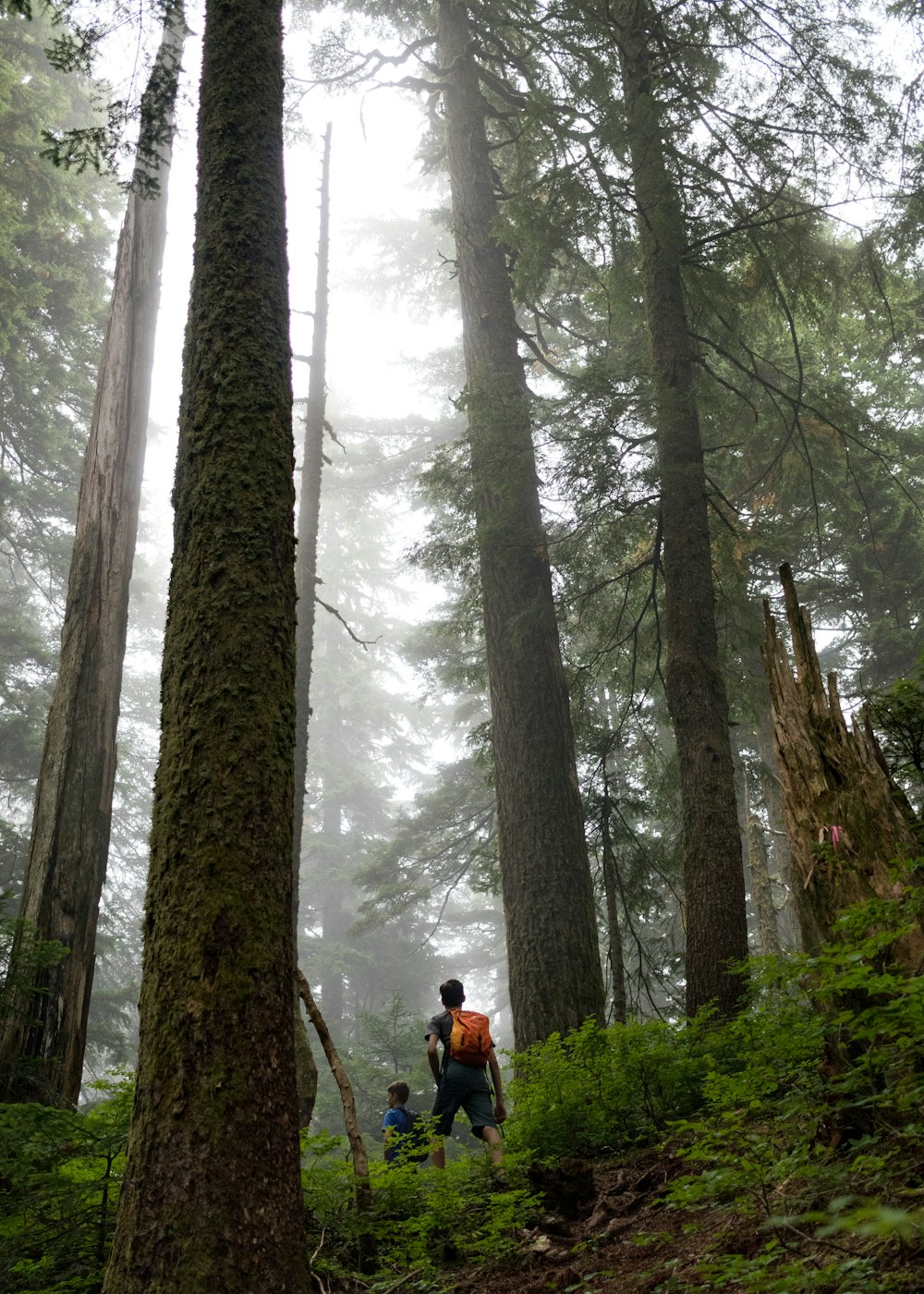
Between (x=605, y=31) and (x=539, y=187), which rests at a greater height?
(x=605, y=31)

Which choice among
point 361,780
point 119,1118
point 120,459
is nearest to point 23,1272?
point 119,1118

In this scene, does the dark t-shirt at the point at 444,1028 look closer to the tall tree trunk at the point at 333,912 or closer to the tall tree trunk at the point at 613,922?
the tall tree trunk at the point at 613,922

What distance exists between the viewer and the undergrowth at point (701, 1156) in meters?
2.41

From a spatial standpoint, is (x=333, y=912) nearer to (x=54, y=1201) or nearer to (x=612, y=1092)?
(x=612, y=1092)

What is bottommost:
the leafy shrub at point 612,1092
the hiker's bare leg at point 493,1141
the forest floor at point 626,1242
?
the forest floor at point 626,1242

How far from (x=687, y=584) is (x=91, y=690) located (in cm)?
514

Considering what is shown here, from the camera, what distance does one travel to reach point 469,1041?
6539 millimetres

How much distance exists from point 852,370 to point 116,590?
1433cm

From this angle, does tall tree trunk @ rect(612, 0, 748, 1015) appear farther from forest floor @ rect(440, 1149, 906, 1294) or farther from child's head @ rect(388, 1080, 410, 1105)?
child's head @ rect(388, 1080, 410, 1105)

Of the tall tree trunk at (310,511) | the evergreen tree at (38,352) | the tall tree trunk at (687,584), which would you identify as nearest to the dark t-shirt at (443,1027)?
the tall tree trunk at (687,584)

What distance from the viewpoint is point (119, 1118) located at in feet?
13.8

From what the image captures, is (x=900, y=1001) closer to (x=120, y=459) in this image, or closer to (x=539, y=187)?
(x=120, y=459)

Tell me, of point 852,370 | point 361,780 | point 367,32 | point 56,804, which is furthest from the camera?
point 361,780

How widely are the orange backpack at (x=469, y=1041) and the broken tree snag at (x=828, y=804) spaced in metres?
3.29
